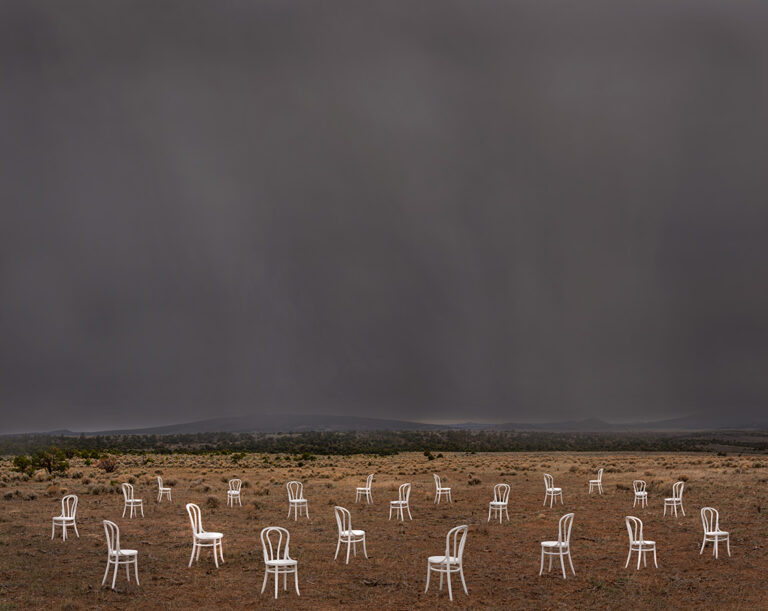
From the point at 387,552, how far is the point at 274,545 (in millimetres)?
2648

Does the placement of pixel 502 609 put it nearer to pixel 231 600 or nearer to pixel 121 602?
pixel 231 600

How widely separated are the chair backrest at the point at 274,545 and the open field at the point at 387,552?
1.48 feet

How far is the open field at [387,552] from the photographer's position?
39.3 ft

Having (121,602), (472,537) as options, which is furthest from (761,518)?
(121,602)

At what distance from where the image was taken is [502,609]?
36.5 feet

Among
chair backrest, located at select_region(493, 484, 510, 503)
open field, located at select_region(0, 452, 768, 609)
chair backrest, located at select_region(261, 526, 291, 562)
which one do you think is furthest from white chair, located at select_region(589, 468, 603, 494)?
chair backrest, located at select_region(261, 526, 291, 562)

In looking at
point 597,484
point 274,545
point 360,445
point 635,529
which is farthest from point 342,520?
point 360,445

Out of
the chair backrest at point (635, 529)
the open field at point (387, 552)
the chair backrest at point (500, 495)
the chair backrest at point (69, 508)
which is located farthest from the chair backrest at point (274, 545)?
the chair backrest at point (500, 495)

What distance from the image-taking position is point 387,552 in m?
16.2

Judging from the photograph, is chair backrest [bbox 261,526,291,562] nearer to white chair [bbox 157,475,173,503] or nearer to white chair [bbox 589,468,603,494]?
white chair [bbox 157,475,173,503]

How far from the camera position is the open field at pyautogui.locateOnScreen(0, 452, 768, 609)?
12.0 meters

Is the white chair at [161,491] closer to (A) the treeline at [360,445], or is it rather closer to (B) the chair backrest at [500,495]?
(B) the chair backrest at [500,495]

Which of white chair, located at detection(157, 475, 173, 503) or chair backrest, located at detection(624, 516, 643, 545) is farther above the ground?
chair backrest, located at detection(624, 516, 643, 545)

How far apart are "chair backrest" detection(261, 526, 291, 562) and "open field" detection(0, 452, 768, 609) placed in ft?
1.48
